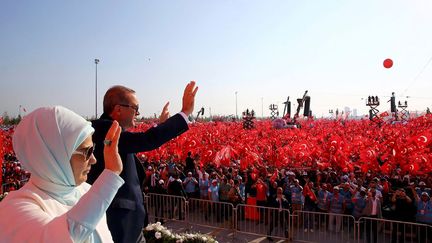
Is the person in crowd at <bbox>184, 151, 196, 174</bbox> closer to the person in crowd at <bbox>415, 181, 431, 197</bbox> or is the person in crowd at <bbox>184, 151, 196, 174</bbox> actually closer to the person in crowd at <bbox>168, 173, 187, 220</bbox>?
the person in crowd at <bbox>168, 173, 187, 220</bbox>

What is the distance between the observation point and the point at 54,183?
A: 57.3 inches

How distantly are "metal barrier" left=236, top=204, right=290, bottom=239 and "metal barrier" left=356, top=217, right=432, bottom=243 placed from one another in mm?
1742

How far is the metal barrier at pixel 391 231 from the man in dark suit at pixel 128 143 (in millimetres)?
6719

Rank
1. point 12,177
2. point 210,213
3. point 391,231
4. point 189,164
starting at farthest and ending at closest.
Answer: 1. point 189,164
2. point 12,177
3. point 210,213
4. point 391,231

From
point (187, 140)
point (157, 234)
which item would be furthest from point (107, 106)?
point (187, 140)

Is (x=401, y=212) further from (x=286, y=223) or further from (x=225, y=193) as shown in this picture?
(x=225, y=193)

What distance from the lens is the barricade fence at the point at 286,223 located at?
26.9 ft

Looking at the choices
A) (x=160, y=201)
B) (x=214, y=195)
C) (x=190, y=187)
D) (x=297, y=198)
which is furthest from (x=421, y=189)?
(x=160, y=201)

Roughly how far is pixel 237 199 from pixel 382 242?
3727 mm

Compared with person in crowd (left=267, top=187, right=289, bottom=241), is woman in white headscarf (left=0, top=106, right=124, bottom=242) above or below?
above

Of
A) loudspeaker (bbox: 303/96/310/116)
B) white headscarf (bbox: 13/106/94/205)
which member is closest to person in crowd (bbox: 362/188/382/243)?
white headscarf (bbox: 13/106/94/205)

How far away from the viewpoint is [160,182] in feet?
36.6

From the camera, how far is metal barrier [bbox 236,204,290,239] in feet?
29.4

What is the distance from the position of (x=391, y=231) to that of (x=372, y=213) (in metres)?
0.53
